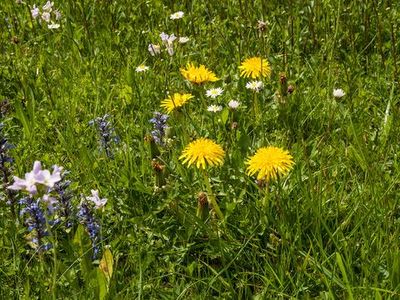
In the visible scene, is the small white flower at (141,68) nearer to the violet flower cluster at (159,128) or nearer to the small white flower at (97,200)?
the violet flower cluster at (159,128)

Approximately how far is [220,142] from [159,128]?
0.26m

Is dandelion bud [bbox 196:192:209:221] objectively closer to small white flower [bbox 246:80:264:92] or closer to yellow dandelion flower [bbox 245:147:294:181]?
yellow dandelion flower [bbox 245:147:294:181]

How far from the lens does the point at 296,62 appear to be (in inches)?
121

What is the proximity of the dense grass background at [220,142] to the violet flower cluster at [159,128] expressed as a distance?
0.05 meters

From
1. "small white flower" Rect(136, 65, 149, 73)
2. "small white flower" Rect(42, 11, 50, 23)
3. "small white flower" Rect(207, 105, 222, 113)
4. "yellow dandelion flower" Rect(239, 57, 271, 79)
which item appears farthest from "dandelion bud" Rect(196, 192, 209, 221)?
"small white flower" Rect(42, 11, 50, 23)

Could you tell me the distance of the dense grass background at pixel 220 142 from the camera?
1.85 m

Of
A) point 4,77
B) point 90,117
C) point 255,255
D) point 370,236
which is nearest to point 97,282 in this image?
point 255,255

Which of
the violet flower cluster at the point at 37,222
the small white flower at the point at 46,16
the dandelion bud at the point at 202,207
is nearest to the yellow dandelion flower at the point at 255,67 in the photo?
the dandelion bud at the point at 202,207

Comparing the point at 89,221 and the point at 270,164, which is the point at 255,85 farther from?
the point at 89,221

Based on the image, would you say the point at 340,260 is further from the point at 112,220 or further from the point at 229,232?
the point at 112,220

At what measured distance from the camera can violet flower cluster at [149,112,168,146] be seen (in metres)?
2.35

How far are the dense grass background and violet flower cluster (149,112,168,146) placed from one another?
0.05 metres

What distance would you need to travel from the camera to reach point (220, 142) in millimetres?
2498

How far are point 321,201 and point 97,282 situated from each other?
0.68 meters
